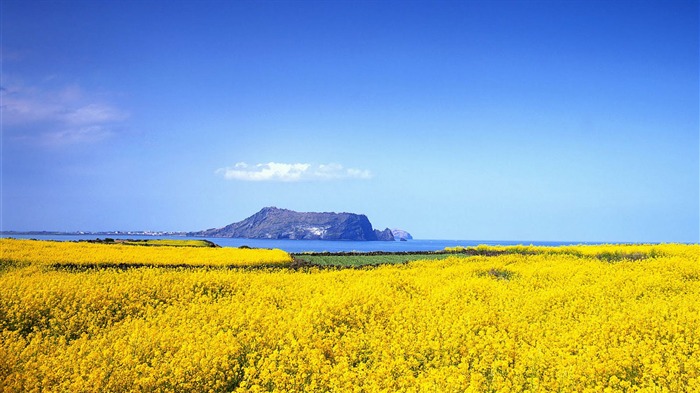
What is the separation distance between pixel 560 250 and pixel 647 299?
20.8 metres

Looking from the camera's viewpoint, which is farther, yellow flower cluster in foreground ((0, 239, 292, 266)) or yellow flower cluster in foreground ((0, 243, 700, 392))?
yellow flower cluster in foreground ((0, 239, 292, 266))

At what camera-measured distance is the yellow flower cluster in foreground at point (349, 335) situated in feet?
23.8

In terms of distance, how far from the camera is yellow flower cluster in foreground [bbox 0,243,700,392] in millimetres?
7242

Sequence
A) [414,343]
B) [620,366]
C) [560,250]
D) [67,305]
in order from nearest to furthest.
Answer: [620,366], [414,343], [67,305], [560,250]

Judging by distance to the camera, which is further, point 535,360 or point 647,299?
point 647,299

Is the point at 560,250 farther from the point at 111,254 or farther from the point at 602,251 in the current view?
the point at 111,254

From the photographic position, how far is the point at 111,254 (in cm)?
2719

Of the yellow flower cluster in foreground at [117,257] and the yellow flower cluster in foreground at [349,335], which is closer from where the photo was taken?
the yellow flower cluster in foreground at [349,335]

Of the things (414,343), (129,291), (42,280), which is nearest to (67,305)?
(129,291)

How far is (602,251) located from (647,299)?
16924mm

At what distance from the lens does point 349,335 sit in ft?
33.8

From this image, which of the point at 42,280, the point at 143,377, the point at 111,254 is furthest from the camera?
the point at 111,254

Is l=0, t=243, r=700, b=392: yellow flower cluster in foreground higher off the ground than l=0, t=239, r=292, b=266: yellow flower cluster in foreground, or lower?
lower

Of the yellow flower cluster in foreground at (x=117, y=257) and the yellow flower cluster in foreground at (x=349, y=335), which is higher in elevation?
the yellow flower cluster in foreground at (x=117, y=257)
